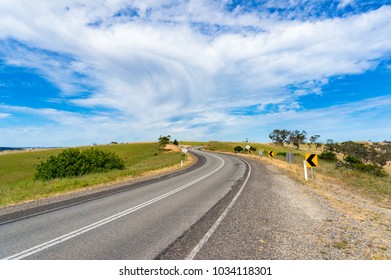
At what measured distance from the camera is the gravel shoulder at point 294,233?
466 cm

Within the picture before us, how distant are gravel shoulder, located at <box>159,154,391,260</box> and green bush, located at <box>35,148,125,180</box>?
2054cm

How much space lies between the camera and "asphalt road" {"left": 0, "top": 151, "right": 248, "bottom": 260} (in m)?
5.01

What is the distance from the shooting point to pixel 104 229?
6.42 meters

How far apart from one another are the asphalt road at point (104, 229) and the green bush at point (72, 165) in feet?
52.8

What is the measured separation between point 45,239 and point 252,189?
9325 millimetres

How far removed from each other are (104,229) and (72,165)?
21024mm

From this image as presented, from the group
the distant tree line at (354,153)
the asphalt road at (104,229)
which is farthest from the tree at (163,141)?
the asphalt road at (104,229)

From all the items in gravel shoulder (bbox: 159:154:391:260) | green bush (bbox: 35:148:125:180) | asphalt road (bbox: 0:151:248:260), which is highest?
green bush (bbox: 35:148:125:180)

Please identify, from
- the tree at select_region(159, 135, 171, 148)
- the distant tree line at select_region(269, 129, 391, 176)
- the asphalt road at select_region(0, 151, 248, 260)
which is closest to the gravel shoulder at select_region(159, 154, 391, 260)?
the asphalt road at select_region(0, 151, 248, 260)

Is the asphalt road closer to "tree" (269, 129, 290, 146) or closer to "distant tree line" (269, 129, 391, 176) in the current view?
"distant tree line" (269, 129, 391, 176)

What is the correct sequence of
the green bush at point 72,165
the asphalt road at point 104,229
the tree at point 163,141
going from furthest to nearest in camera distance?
the tree at point 163,141 → the green bush at point 72,165 → the asphalt road at point 104,229

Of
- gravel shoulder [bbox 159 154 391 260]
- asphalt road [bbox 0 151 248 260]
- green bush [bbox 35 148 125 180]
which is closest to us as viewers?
gravel shoulder [bbox 159 154 391 260]

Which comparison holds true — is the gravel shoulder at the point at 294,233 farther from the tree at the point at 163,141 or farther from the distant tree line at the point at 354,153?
the tree at the point at 163,141

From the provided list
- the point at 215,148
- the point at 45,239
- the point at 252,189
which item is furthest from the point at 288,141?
the point at 45,239
